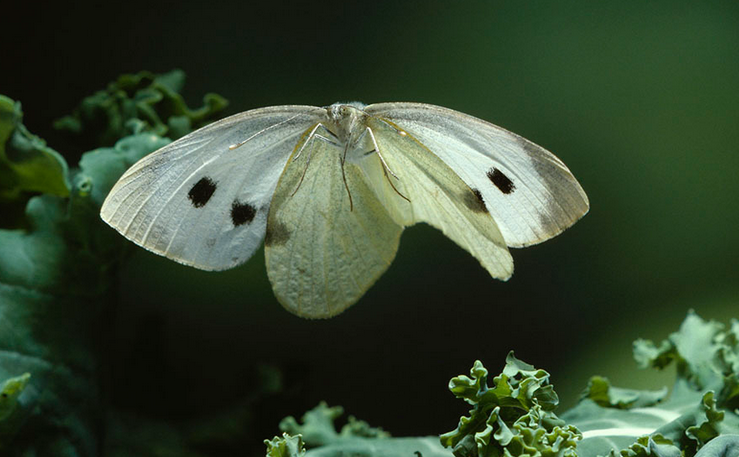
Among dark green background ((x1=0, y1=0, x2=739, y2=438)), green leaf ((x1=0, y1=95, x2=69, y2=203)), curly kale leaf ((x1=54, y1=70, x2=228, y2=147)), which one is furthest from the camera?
dark green background ((x1=0, y1=0, x2=739, y2=438))

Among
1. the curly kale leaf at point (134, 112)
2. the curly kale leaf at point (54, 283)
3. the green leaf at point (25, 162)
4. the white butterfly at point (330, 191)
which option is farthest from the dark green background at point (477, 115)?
the white butterfly at point (330, 191)

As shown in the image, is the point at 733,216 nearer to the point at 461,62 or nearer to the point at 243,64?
the point at 461,62

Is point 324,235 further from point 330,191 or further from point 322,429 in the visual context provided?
point 322,429

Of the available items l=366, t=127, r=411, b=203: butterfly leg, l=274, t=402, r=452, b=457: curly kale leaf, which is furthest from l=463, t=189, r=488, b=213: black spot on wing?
l=274, t=402, r=452, b=457: curly kale leaf

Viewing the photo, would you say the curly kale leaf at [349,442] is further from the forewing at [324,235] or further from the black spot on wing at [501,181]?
the black spot on wing at [501,181]

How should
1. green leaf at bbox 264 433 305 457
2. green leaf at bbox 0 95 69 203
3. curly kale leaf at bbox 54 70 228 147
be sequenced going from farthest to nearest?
curly kale leaf at bbox 54 70 228 147 < green leaf at bbox 0 95 69 203 < green leaf at bbox 264 433 305 457

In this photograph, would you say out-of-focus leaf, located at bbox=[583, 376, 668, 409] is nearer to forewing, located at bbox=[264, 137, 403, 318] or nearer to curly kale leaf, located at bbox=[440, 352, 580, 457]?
curly kale leaf, located at bbox=[440, 352, 580, 457]

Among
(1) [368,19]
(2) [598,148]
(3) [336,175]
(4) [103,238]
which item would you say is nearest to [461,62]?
(1) [368,19]
